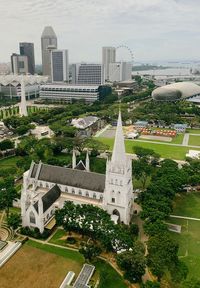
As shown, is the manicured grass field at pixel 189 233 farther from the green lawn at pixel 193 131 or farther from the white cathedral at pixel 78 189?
the green lawn at pixel 193 131

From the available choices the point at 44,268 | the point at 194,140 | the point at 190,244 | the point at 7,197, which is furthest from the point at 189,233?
the point at 194,140

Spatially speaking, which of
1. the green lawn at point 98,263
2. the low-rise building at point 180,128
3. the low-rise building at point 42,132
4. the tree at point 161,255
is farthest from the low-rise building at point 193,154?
the low-rise building at point 42,132

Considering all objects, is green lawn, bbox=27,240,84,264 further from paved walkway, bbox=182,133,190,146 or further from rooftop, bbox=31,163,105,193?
paved walkway, bbox=182,133,190,146

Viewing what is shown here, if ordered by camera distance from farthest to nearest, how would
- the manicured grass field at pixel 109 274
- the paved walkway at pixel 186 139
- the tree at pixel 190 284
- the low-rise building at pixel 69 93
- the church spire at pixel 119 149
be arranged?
the low-rise building at pixel 69 93 < the paved walkway at pixel 186 139 < the church spire at pixel 119 149 < the manicured grass field at pixel 109 274 < the tree at pixel 190 284

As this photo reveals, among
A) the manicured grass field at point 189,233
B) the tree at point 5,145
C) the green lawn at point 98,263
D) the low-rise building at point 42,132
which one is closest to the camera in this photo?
the green lawn at point 98,263

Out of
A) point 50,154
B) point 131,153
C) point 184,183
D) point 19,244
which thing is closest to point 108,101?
point 131,153

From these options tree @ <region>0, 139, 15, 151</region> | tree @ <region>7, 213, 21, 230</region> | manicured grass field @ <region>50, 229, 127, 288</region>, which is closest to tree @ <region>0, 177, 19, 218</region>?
tree @ <region>7, 213, 21, 230</region>
